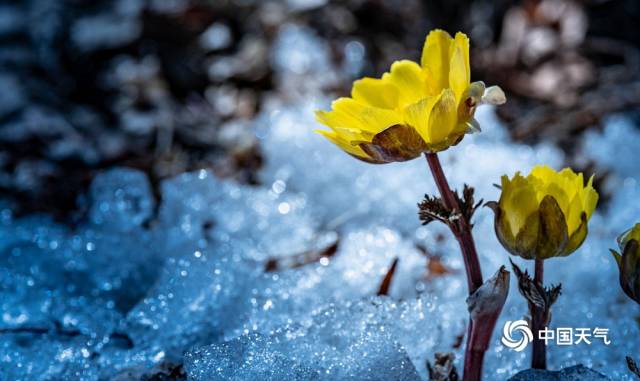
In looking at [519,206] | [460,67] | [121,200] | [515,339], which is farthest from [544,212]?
[121,200]

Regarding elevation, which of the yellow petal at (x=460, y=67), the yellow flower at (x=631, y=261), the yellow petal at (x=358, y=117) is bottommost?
the yellow flower at (x=631, y=261)

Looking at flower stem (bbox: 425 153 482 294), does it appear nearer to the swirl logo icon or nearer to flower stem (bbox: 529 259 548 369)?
flower stem (bbox: 529 259 548 369)

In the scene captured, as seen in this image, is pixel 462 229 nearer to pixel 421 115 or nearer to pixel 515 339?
pixel 421 115

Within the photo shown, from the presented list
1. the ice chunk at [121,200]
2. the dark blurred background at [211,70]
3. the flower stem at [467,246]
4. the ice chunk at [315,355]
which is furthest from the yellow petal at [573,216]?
the dark blurred background at [211,70]

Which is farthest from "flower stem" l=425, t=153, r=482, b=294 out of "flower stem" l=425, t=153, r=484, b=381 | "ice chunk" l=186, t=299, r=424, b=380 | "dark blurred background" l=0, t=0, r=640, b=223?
"dark blurred background" l=0, t=0, r=640, b=223

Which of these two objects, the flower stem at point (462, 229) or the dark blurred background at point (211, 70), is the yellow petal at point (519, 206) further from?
the dark blurred background at point (211, 70)
